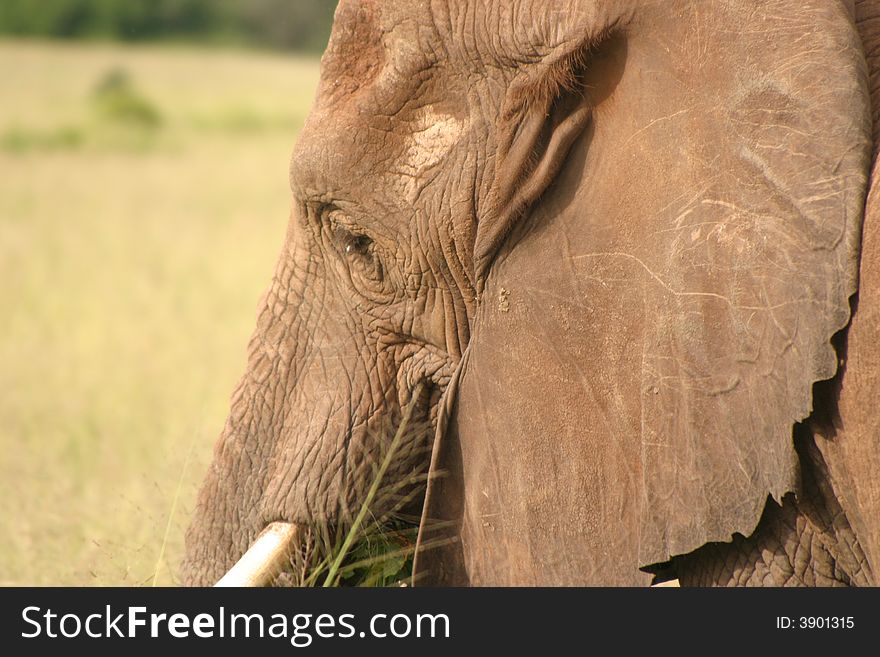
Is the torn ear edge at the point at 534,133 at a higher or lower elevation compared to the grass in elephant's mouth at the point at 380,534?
higher

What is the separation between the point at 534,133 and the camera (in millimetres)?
2238

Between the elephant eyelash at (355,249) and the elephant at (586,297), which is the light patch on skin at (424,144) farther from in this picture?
the elephant eyelash at (355,249)

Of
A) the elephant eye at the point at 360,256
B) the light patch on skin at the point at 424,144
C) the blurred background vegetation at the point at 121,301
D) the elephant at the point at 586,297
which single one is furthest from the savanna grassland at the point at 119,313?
the light patch on skin at the point at 424,144

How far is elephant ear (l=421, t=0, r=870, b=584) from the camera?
6.44ft

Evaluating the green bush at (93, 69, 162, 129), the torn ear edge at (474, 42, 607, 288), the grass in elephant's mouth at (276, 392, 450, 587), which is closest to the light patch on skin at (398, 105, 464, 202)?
the torn ear edge at (474, 42, 607, 288)

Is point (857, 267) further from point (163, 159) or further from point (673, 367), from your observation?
point (163, 159)

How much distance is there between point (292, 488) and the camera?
101 inches

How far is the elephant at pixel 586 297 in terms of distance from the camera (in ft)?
6.47

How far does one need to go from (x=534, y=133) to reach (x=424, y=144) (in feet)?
0.81

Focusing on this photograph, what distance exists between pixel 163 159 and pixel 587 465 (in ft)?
46.7

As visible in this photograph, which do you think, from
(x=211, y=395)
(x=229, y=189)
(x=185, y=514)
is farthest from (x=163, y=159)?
(x=185, y=514)

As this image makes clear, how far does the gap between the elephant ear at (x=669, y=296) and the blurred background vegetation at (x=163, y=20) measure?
39248 millimetres

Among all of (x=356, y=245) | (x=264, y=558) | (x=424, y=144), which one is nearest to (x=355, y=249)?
(x=356, y=245)
